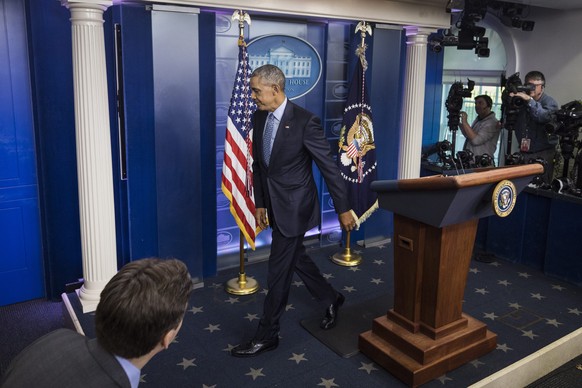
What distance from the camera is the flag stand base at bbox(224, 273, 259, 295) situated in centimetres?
420

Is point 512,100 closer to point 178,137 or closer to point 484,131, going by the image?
point 484,131

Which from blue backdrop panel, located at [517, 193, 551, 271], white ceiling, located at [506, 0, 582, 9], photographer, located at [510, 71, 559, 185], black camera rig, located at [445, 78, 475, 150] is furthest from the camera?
white ceiling, located at [506, 0, 582, 9]

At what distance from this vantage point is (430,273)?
2.97m

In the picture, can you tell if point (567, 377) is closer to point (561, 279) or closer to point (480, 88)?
point (561, 279)

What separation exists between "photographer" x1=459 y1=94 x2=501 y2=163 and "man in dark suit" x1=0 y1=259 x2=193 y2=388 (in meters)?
4.86

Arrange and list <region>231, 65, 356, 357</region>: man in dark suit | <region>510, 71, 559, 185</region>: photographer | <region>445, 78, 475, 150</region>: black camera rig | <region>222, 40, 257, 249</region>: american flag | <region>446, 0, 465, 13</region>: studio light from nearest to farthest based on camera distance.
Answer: <region>231, 65, 356, 357</region>: man in dark suit < <region>222, 40, 257, 249</region>: american flag < <region>446, 0, 465, 13</region>: studio light < <region>510, 71, 559, 185</region>: photographer < <region>445, 78, 475, 150</region>: black camera rig

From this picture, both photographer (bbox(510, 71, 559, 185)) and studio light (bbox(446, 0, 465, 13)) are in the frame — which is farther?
photographer (bbox(510, 71, 559, 185))

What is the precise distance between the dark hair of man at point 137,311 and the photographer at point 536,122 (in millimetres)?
4609

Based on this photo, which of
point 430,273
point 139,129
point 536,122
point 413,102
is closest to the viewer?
point 430,273

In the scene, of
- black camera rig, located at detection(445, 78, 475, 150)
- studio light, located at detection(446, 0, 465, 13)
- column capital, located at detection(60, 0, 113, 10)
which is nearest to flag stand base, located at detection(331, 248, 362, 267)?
black camera rig, located at detection(445, 78, 475, 150)

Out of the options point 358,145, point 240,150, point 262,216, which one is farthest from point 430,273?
point 358,145

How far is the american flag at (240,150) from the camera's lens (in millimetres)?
3967

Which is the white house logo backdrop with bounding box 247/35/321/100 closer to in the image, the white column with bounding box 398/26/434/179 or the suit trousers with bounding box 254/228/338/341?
the white column with bounding box 398/26/434/179

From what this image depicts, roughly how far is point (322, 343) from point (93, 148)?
2000 millimetres
